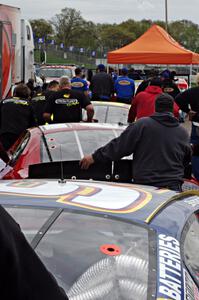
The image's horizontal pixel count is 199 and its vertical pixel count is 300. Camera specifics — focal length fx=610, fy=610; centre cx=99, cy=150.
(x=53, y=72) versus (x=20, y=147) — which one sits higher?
(x=20, y=147)

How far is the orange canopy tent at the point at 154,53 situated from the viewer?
17.9 metres

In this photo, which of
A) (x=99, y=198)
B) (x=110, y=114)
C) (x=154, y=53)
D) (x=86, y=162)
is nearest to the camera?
(x=99, y=198)

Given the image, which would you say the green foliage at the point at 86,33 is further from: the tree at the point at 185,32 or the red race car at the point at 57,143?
the red race car at the point at 57,143

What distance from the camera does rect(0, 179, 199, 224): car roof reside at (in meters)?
2.78

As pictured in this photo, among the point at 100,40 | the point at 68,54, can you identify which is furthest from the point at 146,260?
the point at 100,40

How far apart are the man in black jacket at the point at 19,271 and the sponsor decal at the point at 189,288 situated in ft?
2.30

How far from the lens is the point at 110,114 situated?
1015 cm

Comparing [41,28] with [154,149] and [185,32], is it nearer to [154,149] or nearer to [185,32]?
[185,32]

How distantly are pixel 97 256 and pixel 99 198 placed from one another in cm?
48

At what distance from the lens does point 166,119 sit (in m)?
5.55

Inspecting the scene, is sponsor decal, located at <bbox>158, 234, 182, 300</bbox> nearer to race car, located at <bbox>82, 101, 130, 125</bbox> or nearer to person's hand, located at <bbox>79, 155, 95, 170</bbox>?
person's hand, located at <bbox>79, 155, 95, 170</bbox>

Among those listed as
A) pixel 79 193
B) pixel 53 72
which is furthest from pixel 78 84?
pixel 53 72

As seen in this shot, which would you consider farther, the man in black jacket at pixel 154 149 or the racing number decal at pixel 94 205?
the man in black jacket at pixel 154 149

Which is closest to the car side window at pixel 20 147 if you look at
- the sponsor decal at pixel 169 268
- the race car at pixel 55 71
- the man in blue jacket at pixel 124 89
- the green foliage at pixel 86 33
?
the sponsor decal at pixel 169 268
